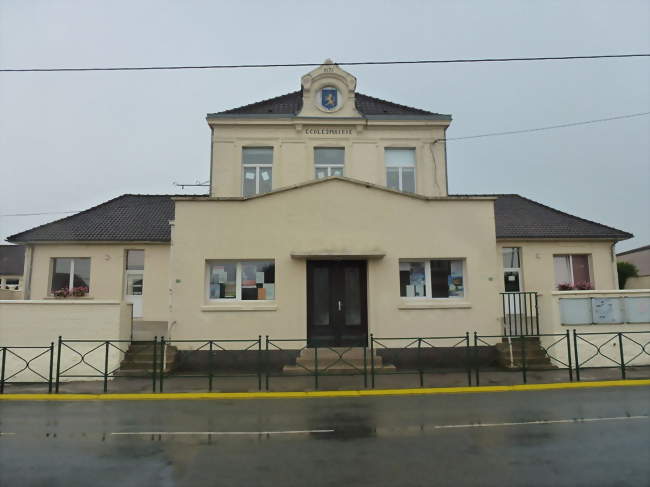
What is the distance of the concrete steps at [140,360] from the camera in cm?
1199

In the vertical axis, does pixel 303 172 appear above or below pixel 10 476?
above

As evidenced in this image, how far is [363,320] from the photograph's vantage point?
13.5 meters

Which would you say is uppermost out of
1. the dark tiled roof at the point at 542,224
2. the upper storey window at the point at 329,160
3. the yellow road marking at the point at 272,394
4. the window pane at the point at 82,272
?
the upper storey window at the point at 329,160

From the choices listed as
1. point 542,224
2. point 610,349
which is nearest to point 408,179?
point 542,224

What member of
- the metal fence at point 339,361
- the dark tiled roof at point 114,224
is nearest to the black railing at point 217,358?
the metal fence at point 339,361

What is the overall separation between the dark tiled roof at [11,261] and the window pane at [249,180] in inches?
1553

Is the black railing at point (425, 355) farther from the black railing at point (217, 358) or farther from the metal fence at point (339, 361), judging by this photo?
the black railing at point (217, 358)

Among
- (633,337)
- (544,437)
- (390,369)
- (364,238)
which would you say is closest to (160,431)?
(544,437)

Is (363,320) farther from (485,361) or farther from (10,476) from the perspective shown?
(10,476)

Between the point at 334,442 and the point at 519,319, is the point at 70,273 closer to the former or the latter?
the point at 334,442

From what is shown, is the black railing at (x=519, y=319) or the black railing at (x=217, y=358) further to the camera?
the black railing at (x=519, y=319)

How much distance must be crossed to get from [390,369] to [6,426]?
332 inches

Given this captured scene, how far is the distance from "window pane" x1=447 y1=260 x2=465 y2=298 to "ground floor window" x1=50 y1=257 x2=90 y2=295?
13.4m

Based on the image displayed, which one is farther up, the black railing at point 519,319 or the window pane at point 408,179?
the window pane at point 408,179
